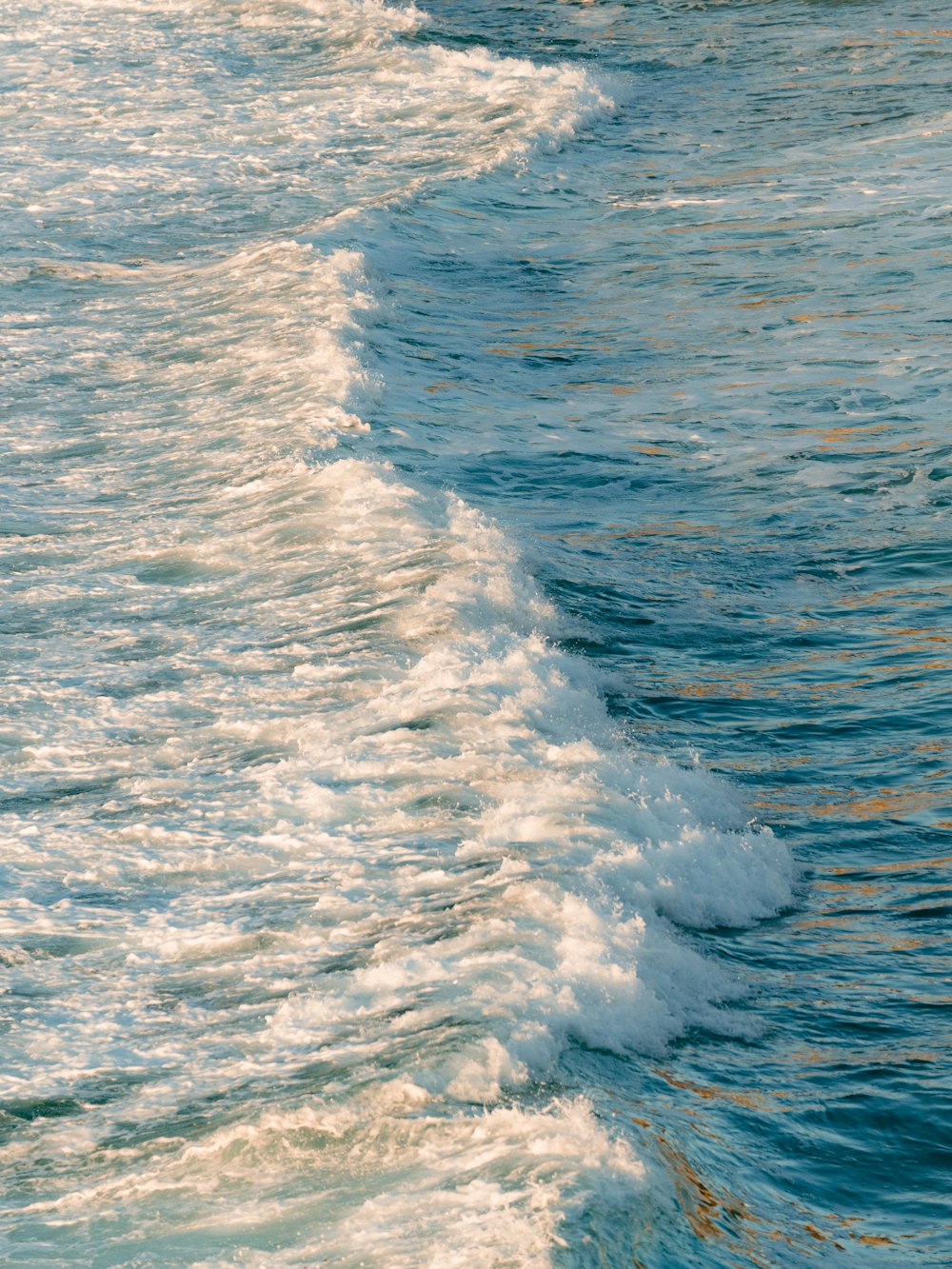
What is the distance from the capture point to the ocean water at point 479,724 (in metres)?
4.89

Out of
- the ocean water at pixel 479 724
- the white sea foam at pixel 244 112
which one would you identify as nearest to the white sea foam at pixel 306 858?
the ocean water at pixel 479 724

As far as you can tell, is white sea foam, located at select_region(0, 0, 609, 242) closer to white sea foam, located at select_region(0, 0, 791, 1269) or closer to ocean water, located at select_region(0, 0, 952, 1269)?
ocean water, located at select_region(0, 0, 952, 1269)

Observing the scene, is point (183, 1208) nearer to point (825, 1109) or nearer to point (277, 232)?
point (825, 1109)

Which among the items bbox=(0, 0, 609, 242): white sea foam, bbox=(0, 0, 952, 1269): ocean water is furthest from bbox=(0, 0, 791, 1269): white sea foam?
bbox=(0, 0, 609, 242): white sea foam

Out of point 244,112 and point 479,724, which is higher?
point 244,112

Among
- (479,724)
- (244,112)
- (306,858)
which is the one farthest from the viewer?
(244,112)

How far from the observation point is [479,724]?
25.3 feet

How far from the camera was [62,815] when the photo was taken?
285 inches

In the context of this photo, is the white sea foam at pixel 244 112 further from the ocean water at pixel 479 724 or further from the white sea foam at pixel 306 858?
the white sea foam at pixel 306 858

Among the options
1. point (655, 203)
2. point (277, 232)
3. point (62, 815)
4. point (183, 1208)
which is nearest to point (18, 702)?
point (62, 815)

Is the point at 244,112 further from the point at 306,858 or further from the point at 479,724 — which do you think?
the point at 306,858

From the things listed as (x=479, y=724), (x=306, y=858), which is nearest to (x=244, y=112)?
(x=479, y=724)

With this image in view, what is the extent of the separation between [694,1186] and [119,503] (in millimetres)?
7268

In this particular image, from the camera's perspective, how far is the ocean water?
4.89 m
